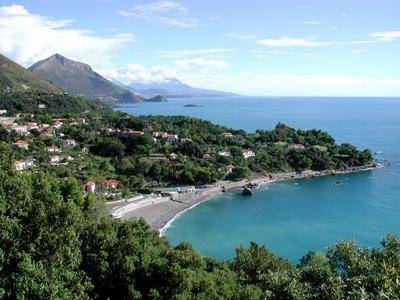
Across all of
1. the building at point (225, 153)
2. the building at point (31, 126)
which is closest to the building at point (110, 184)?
the building at point (225, 153)

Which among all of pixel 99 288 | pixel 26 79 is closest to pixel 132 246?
pixel 99 288

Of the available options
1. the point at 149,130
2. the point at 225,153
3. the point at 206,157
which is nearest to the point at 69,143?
the point at 149,130

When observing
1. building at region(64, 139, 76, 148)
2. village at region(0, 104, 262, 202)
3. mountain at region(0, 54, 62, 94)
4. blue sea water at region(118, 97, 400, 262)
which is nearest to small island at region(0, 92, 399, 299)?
village at region(0, 104, 262, 202)

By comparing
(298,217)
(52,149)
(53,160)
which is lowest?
(298,217)

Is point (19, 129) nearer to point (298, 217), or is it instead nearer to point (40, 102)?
point (40, 102)

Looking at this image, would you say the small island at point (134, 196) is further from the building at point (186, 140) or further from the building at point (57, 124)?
the building at point (57, 124)

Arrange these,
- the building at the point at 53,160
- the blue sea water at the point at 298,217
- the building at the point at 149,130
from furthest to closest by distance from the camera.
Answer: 1. the building at the point at 149,130
2. the building at the point at 53,160
3. the blue sea water at the point at 298,217
